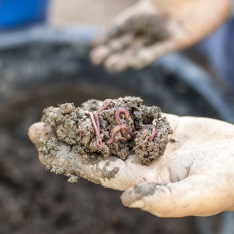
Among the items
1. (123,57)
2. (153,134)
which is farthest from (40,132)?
(123,57)

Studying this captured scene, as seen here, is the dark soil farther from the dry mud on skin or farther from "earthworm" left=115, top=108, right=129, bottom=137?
"earthworm" left=115, top=108, right=129, bottom=137

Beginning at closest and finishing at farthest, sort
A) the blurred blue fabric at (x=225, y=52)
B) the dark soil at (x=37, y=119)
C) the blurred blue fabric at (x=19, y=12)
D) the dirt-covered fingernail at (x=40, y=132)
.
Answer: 1. the dirt-covered fingernail at (x=40, y=132)
2. the dark soil at (x=37, y=119)
3. the blurred blue fabric at (x=225, y=52)
4. the blurred blue fabric at (x=19, y=12)

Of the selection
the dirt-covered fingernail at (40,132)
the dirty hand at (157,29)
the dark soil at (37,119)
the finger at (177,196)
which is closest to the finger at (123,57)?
the dirty hand at (157,29)

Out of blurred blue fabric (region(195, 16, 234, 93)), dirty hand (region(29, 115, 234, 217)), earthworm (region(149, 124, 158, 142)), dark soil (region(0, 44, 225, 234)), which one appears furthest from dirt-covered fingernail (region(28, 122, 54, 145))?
blurred blue fabric (region(195, 16, 234, 93))

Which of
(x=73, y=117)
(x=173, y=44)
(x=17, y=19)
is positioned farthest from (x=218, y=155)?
(x=17, y=19)

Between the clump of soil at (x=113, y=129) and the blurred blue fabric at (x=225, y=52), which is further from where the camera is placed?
the blurred blue fabric at (x=225, y=52)

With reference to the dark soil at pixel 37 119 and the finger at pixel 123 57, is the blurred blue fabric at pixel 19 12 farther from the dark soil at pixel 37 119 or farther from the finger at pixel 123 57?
the finger at pixel 123 57

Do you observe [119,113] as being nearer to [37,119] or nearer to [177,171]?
[177,171]

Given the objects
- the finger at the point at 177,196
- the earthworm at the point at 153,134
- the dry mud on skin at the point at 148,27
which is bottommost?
the finger at the point at 177,196
